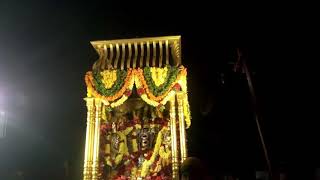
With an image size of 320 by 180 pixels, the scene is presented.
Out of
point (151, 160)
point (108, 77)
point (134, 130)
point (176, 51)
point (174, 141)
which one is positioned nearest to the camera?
point (174, 141)

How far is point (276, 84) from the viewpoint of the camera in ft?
26.0

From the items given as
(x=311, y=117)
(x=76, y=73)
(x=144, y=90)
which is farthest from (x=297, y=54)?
(x=76, y=73)

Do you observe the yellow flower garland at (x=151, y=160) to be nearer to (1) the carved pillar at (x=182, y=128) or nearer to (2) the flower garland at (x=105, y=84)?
(1) the carved pillar at (x=182, y=128)

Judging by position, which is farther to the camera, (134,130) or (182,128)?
(134,130)

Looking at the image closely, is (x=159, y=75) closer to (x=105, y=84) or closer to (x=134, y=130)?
(x=105, y=84)

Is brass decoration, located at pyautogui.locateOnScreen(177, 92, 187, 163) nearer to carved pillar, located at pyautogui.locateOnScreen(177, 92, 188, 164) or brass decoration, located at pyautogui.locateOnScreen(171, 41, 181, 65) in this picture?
carved pillar, located at pyautogui.locateOnScreen(177, 92, 188, 164)

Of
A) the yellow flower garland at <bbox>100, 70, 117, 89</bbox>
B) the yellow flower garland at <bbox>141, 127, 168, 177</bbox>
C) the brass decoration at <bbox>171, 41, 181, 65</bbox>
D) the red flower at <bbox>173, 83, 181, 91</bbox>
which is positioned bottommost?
the yellow flower garland at <bbox>141, 127, 168, 177</bbox>

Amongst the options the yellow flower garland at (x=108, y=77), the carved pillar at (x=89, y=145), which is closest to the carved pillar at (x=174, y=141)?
the yellow flower garland at (x=108, y=77)

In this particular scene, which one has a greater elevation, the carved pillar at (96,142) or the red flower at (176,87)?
the red flower at (176,87)

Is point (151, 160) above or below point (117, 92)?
below

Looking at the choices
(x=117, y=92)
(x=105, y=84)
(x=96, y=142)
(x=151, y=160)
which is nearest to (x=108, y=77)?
(x=105, y=84)

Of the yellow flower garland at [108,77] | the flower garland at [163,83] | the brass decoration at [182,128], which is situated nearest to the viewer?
the brass decoration at [182,128]

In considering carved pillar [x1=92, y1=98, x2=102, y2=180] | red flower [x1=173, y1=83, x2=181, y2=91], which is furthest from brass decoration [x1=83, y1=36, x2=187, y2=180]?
red flower [x1=173, y1=83, x2=181, y2=91]

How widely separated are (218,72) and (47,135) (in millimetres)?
6021
